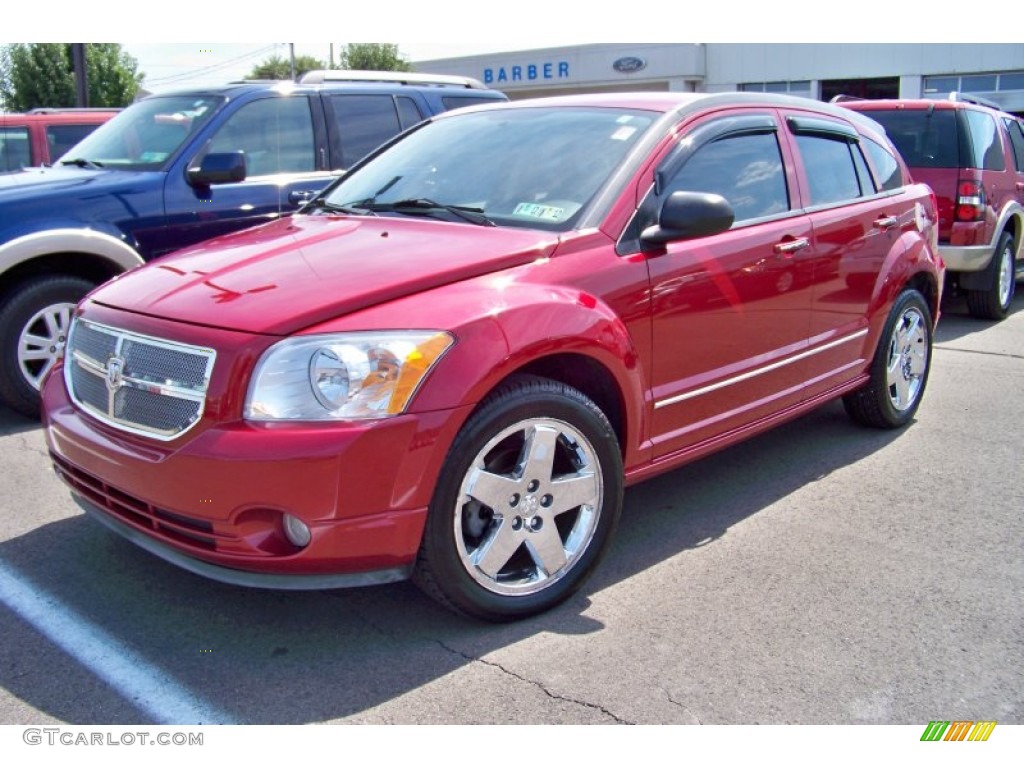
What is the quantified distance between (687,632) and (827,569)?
0.80 metres

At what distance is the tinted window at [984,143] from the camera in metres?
8.49

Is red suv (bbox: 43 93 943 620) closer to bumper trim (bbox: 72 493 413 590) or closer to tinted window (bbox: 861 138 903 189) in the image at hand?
bumper trim (bbox: 72 493 413 590)

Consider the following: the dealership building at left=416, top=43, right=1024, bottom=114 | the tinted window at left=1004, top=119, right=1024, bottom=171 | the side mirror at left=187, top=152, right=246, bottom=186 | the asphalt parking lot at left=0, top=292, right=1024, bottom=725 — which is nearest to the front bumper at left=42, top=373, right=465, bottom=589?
the asphalt parking lot at left=0, top=292, right=1024, bottom=725

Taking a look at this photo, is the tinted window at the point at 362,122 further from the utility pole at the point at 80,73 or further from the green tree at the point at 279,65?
the green tree at the point at 279,65

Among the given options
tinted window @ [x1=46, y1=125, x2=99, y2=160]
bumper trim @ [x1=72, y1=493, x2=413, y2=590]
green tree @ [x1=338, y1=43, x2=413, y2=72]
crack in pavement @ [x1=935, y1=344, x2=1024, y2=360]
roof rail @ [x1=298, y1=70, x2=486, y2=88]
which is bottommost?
crack in pavement @ [x1=935, y1=344, x2=1024, y2=360]

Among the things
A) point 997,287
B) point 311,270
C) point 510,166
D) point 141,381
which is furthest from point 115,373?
point 997,287

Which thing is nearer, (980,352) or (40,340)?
(40,340)

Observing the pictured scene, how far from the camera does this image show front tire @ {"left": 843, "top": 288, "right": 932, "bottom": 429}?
520 centimetres

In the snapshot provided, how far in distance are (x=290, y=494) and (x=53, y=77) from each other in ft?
105

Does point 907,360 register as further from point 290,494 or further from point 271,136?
point 271,136

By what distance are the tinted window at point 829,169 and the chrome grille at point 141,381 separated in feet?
9.87

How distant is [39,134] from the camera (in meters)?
9.52

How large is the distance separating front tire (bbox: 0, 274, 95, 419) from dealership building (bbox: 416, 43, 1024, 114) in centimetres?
2178

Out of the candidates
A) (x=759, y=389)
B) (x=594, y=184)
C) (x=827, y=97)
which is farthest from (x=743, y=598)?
(x=827, y=97)
